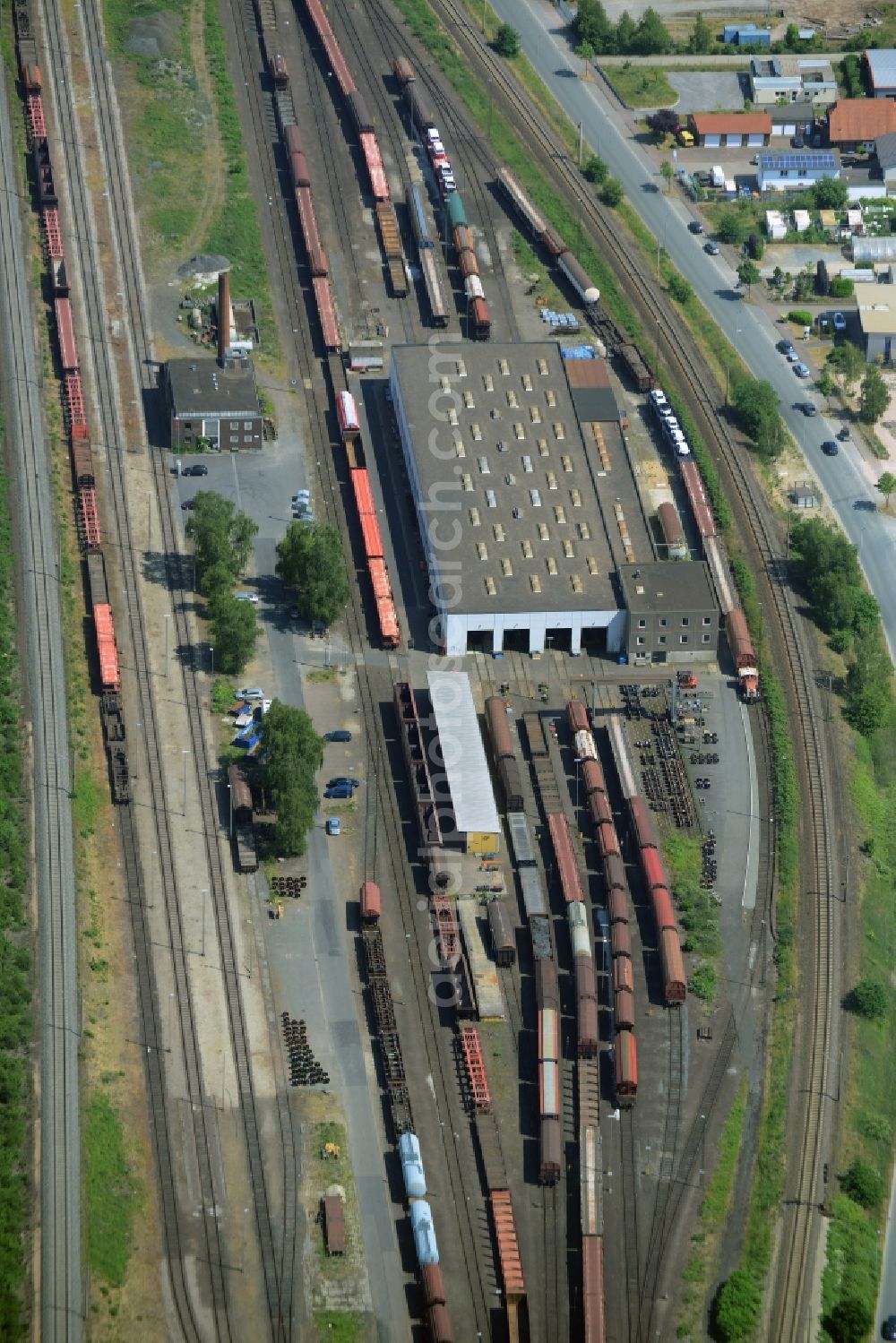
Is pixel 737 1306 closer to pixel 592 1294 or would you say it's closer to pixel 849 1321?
pixel 849 1321

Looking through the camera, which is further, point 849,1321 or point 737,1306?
point 737,1306

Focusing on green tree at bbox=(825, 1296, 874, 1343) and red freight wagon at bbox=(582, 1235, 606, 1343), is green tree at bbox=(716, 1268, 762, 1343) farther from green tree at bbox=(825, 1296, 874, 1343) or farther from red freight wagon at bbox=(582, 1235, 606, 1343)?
red freight wagon at bbox=(582, 1235, 606, 1343)

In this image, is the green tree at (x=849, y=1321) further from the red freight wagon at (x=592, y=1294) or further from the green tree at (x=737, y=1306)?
the red freight wagon at (x=592, y=1294)

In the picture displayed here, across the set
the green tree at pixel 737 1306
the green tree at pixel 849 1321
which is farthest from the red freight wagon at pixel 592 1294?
the green tree at pixel 849 1321

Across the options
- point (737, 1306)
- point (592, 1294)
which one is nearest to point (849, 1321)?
point (737, 1306)

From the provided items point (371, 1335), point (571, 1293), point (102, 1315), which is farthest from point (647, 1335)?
point (102, 1315)
